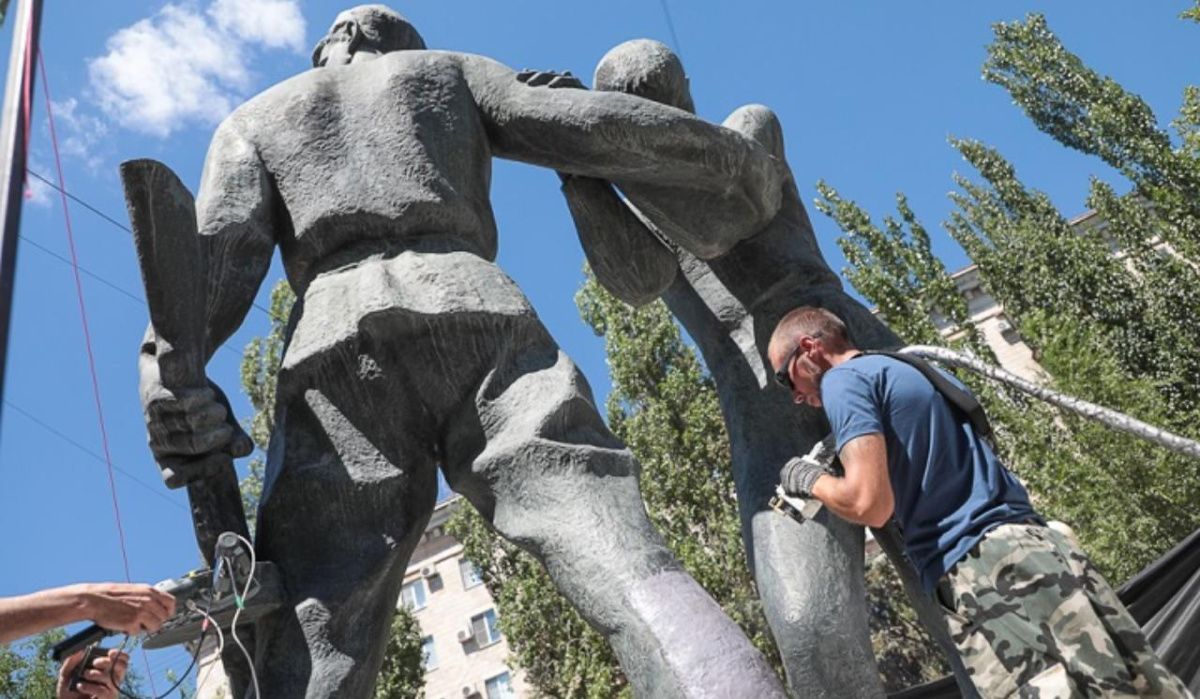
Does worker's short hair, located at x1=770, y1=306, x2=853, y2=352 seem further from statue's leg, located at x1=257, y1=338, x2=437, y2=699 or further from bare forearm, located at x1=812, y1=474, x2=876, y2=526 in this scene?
statue's leg, located at x1=257, y1=338, x2=437, y2=699

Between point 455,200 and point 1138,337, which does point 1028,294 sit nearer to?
point 1138,337

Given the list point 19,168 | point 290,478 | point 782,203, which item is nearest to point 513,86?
point 782,203

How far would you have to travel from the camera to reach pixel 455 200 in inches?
128

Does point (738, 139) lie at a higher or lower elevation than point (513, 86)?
lower

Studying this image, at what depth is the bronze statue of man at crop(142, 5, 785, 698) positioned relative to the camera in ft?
8.86

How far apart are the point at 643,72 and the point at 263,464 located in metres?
13.5

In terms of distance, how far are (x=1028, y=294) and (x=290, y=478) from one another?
17.8 meters

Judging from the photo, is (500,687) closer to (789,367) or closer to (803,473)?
(789,367)

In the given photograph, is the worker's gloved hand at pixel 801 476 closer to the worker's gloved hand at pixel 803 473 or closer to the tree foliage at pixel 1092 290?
the worker's gloved hand at pixel 803 473

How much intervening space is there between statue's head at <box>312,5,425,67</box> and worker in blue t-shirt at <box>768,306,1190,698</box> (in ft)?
5.58

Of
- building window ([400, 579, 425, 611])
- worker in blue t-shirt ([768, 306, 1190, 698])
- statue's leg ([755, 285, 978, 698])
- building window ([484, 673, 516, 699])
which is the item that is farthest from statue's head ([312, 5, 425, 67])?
building window ([400, 579, 425, 611])

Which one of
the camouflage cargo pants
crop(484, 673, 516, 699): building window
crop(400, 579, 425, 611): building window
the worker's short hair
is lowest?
the camouflage cargo pants

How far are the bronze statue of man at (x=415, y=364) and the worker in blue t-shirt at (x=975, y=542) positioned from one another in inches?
16.0

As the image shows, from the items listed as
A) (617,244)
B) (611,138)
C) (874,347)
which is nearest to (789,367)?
(874,347)
